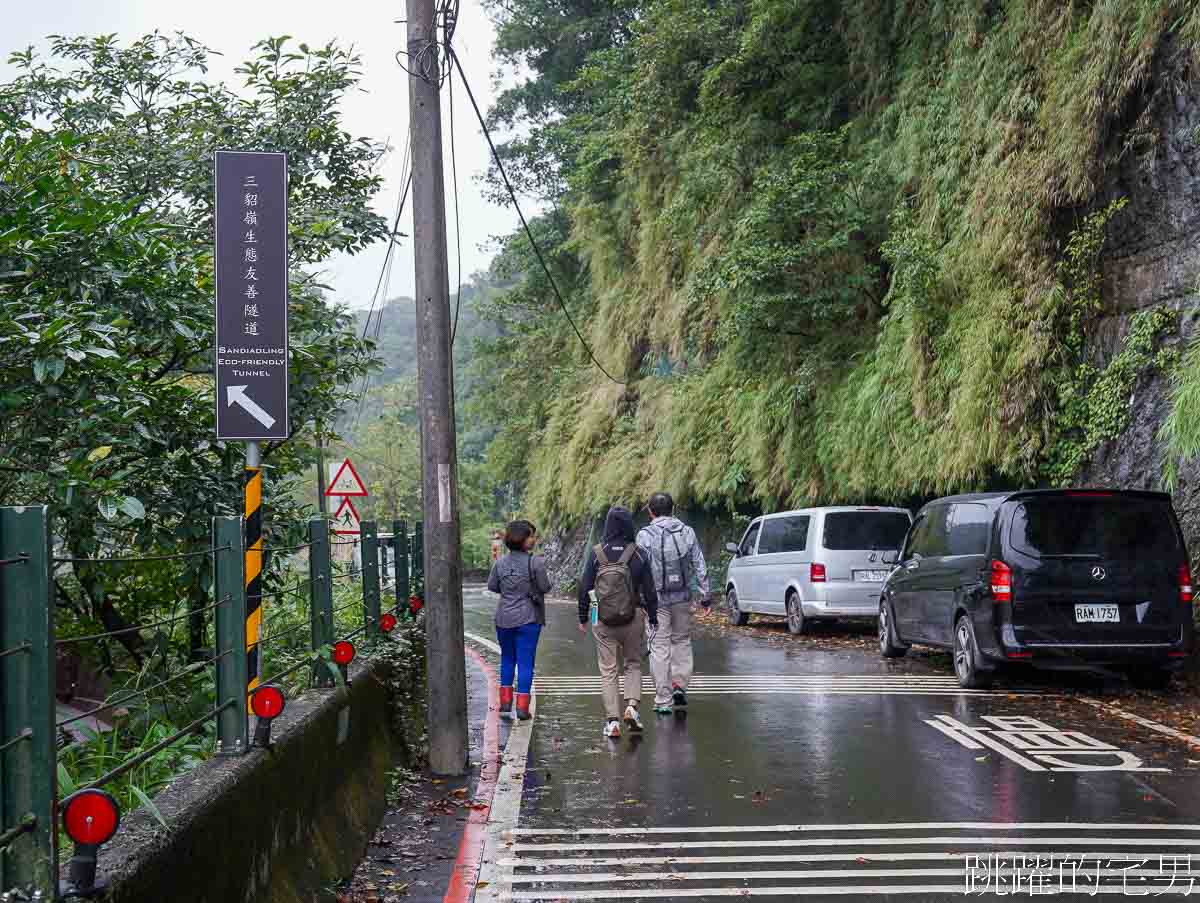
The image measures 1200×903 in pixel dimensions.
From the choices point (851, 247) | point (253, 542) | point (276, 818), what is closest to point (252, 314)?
point (253, 542)

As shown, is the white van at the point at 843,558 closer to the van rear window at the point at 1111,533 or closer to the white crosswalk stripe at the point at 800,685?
the white crosswalk stripe at the point at 800,685

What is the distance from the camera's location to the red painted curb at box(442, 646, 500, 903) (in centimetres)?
603

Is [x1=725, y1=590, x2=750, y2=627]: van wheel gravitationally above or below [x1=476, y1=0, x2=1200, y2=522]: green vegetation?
below

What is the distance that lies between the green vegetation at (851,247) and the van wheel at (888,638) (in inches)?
92.3

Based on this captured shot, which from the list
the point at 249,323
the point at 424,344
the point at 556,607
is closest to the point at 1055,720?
the point at 424,344

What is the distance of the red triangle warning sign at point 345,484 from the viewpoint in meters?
21.8

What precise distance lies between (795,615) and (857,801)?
36.1 ft

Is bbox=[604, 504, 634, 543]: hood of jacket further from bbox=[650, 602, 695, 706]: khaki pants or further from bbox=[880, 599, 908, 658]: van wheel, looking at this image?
bbox=[880, 599, 908, 658]: van wheel

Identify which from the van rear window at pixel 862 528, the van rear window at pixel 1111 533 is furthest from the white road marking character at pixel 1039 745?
the van rear window at pixel 862 528

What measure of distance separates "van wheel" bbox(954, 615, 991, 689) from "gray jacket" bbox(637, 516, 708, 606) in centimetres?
288

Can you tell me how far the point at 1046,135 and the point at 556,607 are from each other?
1570cm

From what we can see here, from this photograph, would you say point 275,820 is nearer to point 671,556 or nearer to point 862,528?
point 671,556

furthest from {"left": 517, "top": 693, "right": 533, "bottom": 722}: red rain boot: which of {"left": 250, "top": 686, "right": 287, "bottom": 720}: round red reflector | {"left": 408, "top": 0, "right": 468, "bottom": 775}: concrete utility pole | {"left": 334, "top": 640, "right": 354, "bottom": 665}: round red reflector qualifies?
{"left": 250, "top": 686, "right": 287, "bottom": 720}: round red reflector

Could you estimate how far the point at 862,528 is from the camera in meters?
17.8
